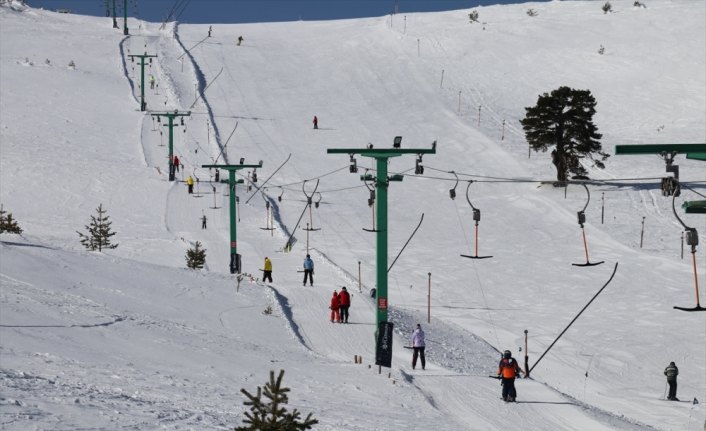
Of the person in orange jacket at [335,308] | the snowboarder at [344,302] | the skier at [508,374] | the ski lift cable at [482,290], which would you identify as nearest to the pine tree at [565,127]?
the ski lift cable at [482,290]

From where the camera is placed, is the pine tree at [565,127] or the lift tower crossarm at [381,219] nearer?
the lift tower crossarm at [381,219]

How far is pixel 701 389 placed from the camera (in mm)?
21469

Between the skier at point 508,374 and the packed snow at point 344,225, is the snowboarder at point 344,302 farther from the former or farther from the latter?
the skier at point 508,374

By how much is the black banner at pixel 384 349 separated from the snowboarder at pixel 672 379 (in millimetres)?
5802

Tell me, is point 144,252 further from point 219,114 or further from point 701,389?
point 219,114

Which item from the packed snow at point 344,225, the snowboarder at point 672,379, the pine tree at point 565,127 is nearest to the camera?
the packed snow at point 344,225

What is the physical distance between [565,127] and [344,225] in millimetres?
14348

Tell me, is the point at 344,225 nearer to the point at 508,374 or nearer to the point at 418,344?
the point at 418,344

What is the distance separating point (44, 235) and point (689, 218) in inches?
1036

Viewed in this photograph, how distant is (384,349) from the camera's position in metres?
19.2

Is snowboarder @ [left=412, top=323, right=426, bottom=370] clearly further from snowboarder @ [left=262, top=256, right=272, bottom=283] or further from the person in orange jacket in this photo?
snowboarder @ [left=262, top=256, right=272, bottom=283]

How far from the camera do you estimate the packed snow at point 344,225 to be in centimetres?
1598

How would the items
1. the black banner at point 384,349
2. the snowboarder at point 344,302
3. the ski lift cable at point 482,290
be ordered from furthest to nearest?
1. the ski lift cable at point 482,290
2. the snowboarder at point 344,302
3. the black banner at point 384,349

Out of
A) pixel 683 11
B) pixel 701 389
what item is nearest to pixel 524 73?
pixel 683 11
